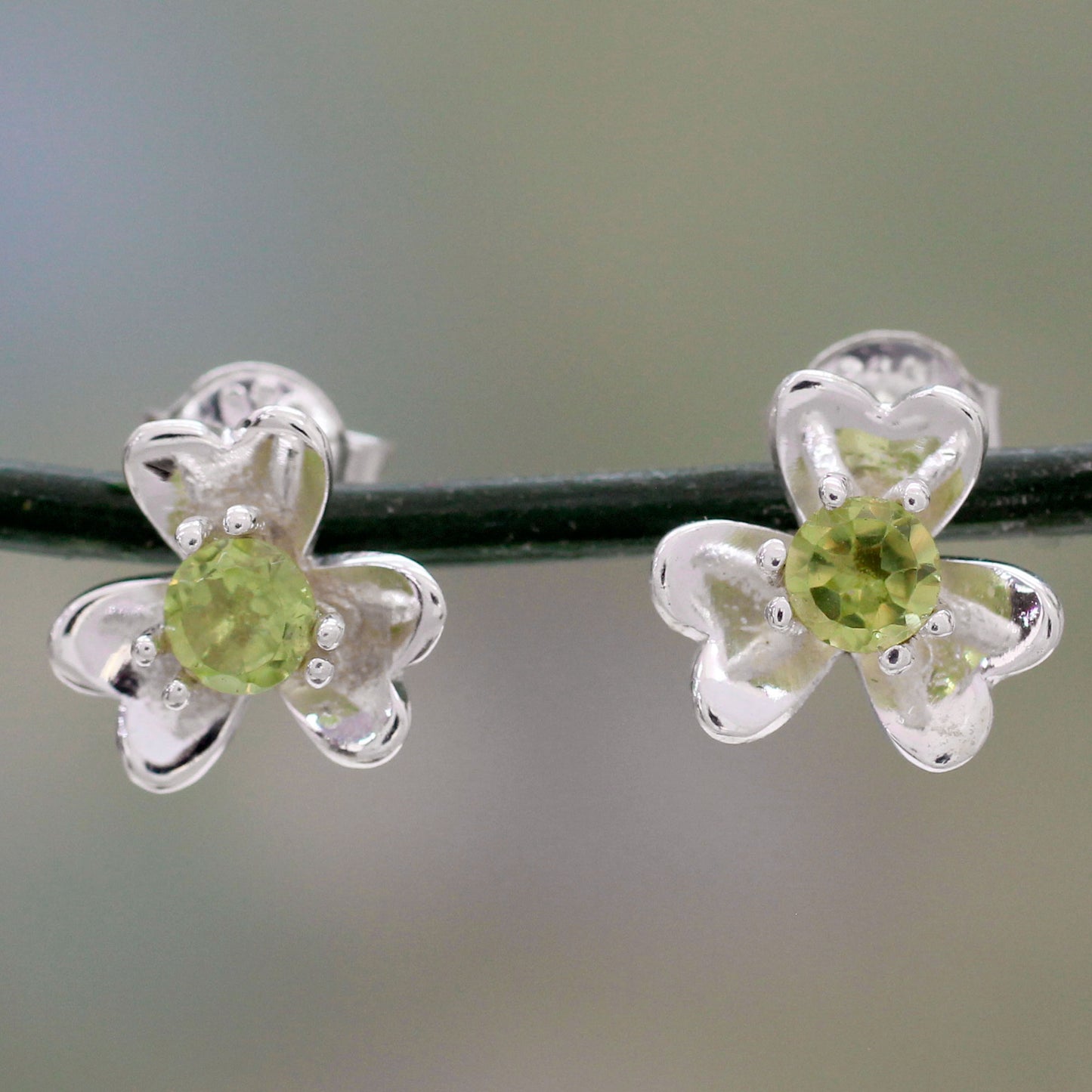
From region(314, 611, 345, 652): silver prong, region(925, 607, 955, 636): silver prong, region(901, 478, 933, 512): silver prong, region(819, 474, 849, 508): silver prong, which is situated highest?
region(901, 478, 933, 512): silver prong

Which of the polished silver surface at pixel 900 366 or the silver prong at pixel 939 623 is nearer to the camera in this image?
the silver prong at pixel 939 623

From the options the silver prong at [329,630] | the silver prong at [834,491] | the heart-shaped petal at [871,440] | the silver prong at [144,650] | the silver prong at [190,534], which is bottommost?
the silver prong at [144,650]

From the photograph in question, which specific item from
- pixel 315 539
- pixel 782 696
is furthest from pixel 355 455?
pixel 782 696

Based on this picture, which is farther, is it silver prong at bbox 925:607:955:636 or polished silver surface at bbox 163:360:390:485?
polished silver surface at bbox 163:360:390:485

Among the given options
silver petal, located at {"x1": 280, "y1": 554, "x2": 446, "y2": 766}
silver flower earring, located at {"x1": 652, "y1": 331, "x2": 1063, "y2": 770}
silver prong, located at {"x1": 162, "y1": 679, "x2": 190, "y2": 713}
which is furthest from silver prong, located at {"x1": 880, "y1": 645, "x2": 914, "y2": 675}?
silver prong, located at {"x1": 162, "y1": 679, "x2": 190, "y2": 713}

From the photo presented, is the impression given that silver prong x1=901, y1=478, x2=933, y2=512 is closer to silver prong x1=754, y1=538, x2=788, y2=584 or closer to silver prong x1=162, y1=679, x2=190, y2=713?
silver prong x1=754, y1=538, x2=788, y2=584

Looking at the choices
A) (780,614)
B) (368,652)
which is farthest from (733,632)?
(368,652)

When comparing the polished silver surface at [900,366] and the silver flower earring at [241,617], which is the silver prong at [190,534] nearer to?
the silver flower earring at [241,617]

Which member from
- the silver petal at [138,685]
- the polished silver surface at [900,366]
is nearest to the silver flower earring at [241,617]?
the silver petal at [138,685]
